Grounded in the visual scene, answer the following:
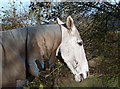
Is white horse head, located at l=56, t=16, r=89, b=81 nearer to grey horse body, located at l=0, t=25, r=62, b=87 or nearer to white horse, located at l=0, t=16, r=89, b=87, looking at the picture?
white horse, located at l=0, t=16, r=89, b=87

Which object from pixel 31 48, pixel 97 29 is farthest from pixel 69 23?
pixel 97 29

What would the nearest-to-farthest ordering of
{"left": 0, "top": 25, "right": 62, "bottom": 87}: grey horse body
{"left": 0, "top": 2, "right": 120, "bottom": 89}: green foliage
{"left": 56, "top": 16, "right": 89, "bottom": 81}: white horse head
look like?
{"left": 0, "top": 25, "right": 62, "bottom": 87}: grey horse body < {"left": 56, "top": 16, "right": 89, "bottom": 81}: white horse head < {"left": 0, "top": 2, "right": 120, "bottom": 89}: green foliage

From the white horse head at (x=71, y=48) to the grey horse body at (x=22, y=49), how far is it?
16 centimetres

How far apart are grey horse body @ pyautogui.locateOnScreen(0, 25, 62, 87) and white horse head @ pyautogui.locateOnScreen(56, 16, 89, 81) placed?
6.2 inches

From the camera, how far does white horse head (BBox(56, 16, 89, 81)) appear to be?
2.37 metres

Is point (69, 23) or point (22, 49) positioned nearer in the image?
point (22, 49)

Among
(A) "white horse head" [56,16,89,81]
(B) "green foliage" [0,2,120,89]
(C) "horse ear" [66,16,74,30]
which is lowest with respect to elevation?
(B) "green foliage" [0,2,120,89]

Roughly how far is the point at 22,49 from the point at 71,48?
0.48 meters

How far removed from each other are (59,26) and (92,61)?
12.7 ft

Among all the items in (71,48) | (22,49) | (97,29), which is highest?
(22,49)

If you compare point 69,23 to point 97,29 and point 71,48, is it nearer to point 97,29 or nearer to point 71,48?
point 71,48

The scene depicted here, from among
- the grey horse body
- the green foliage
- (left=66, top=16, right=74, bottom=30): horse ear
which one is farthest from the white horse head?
the green foliage

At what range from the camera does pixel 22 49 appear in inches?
82.0

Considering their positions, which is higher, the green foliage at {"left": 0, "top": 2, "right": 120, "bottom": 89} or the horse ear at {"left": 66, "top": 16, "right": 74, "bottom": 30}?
the horse ear at {"left": 66, "top": 16, "right": 74, "bottom": 30}
